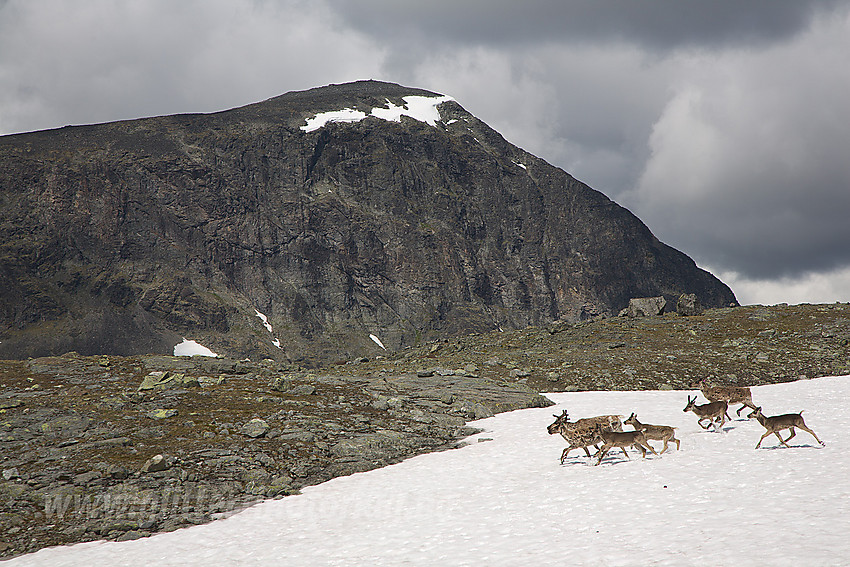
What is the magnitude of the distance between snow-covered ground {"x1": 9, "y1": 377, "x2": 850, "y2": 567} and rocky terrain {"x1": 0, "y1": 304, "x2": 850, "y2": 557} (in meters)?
2.09

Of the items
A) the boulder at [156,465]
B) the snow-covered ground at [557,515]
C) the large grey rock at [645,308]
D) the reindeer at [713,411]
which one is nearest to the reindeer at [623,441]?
the snow-covered ground at [557,515]

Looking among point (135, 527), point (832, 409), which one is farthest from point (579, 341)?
point (135, 527)

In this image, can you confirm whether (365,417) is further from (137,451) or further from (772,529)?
(772,529)

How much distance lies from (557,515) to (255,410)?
754 inches

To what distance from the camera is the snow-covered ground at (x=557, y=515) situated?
13938 millimetres

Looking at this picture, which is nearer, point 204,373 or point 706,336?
point 204,373

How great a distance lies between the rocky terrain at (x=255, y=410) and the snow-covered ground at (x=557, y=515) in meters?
2.09

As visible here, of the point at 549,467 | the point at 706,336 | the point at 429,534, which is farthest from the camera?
the point at 706,336

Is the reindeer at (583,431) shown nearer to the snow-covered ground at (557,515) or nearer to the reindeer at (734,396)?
the snow-covered ground at (557,515)

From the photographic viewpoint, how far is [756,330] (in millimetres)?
57562

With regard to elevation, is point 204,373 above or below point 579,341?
below

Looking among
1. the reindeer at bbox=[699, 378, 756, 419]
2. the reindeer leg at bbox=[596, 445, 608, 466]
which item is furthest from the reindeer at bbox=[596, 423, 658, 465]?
the reindeer at bbox=[699, 378, 756, 419]

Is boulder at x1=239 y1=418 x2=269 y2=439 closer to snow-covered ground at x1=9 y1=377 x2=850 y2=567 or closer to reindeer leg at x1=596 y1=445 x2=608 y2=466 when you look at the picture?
snow-covered ground at x1=9 y1=377 x2=850 y2=567

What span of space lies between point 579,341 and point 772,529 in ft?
142
